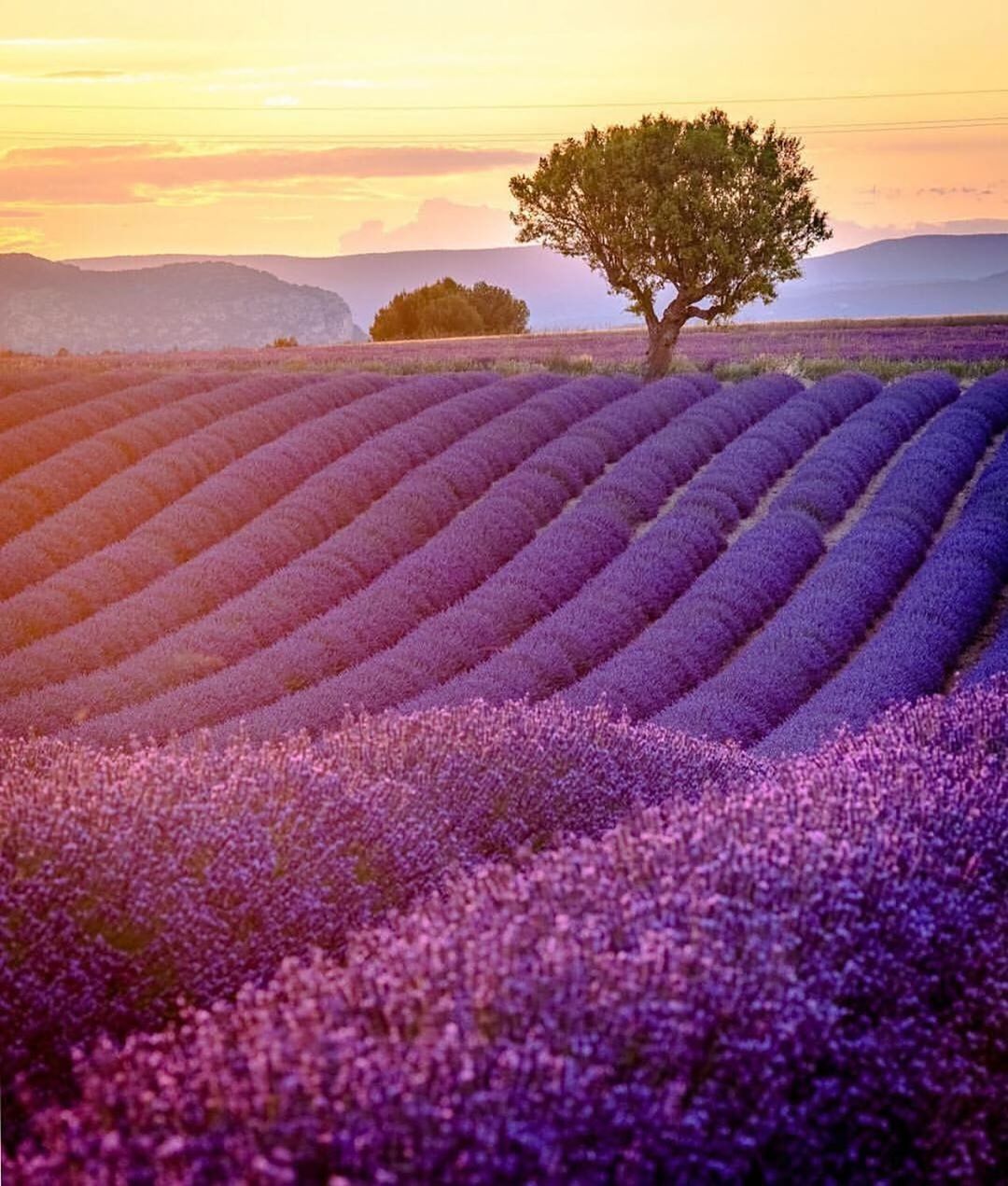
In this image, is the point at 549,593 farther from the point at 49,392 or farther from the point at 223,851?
the point at 49,392

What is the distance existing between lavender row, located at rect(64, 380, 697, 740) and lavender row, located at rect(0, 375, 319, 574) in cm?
261

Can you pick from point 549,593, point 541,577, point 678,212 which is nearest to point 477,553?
point 541,577

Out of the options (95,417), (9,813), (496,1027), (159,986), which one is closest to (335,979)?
(496,1027)

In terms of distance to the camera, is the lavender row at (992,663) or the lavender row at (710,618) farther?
the lavender row at (710,618)

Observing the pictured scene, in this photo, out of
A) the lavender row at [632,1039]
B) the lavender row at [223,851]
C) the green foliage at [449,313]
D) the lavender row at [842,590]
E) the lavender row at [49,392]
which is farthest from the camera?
the green foliage at [449,313]

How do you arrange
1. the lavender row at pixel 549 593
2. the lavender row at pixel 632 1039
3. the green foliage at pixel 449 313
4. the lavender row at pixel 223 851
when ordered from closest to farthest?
the lavender row at pixel 632 1039 → the lavender row at pixel 223 851 → the lavender row at pixel 549 593 → the green foliage at pixel 449 313

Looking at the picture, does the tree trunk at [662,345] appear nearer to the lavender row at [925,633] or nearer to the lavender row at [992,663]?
the lavender row at [925,633]

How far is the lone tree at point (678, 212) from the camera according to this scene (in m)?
23.5

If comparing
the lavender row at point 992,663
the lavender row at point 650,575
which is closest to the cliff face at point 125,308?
the lavender row at point 650,575

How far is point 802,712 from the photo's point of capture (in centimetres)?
822

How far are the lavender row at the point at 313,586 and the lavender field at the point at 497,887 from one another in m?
0.05

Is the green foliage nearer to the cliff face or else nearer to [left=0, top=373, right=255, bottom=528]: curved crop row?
[left=0, top=373, right=255, bottom=528]: curved crop row

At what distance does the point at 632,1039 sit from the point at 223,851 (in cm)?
141

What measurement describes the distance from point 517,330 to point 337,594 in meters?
49.4
